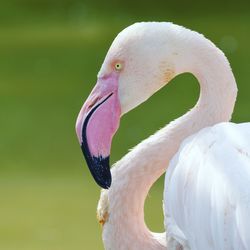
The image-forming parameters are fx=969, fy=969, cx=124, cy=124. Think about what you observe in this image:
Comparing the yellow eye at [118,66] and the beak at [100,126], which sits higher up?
the yellow eye at [118,66]

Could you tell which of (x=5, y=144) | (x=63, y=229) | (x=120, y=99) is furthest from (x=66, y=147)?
(x=120, y=99)

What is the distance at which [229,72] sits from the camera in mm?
2525

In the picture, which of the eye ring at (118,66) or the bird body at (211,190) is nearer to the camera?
the bird body at (211,190)

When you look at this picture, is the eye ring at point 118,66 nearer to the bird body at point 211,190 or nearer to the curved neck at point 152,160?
the curved neck at point 152,160

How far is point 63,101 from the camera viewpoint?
276 inches

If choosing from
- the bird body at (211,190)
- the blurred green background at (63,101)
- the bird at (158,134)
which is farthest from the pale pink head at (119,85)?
the blurred green background at (63,101)

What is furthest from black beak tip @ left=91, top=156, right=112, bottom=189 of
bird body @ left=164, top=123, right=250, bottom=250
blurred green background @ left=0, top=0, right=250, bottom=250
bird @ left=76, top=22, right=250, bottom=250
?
blurred green background @ left=0, top=0, right=250, bottom=250

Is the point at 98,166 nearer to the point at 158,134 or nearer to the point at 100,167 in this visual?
the point at 100,167

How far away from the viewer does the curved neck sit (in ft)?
8.29

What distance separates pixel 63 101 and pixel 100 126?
4514mm

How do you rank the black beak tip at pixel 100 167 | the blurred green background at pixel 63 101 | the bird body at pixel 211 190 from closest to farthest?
the bird body at pixel 211 190 < the black beak tip at pixel 100 167 < the blurred green background at pixel 63 101

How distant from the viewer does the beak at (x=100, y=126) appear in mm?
2488

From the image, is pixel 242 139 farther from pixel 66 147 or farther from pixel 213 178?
pixel 66 147

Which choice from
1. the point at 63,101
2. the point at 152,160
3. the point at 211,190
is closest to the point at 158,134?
the point at 152,160
